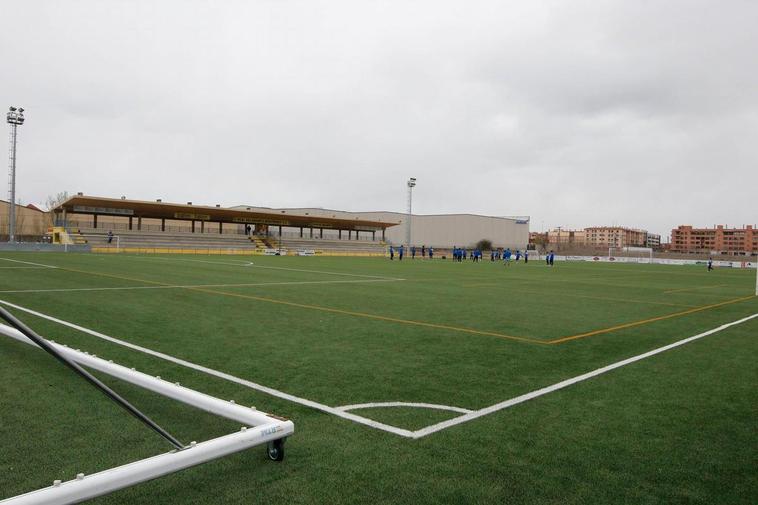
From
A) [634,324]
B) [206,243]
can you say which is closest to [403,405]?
[634,324]

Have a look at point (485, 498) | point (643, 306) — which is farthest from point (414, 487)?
point (643, 306)

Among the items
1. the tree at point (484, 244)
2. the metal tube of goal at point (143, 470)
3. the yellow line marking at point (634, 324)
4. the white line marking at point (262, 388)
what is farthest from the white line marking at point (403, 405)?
the tree at point (484, 244)

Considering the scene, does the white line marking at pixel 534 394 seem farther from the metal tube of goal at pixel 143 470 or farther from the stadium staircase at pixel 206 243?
the stadium staircase at pixel 206 243

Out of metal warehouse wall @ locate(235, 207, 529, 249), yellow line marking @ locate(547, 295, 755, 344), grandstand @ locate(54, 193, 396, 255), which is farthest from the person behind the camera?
metal warehouse wall @ locate(235, 207, 529, 249)

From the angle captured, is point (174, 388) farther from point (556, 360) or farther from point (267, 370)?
point (556, 360)

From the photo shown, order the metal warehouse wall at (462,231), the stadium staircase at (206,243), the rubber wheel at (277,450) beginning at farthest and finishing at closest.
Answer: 1. the metal warehouse wall at (462,231)
2. the stadium staircase at (206,243)
3. the rubber wheel at (277,450)

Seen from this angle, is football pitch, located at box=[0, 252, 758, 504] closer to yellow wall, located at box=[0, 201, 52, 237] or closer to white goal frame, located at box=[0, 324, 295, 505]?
white goal frame, located at box=[0, 324, 295, 505]

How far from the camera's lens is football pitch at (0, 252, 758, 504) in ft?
10.9

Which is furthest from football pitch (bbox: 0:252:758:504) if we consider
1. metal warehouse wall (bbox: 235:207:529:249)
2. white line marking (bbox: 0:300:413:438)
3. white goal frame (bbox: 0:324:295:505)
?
metal warehouse wall (bbox: 235:207:529:249)

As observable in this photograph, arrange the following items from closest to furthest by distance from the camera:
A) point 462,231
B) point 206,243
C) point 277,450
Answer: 1. point 277,450
2. point 206,243
3. point 462,231

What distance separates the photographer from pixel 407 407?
4812 millimetres

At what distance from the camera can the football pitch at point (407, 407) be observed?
331 centimetres

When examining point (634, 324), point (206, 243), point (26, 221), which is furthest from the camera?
point (26, 221)

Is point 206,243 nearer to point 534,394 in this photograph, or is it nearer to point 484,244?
point 484,244
